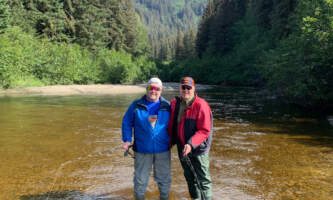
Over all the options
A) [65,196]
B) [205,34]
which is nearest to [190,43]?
[205,34]

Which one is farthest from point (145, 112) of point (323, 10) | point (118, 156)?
point (323, 10)

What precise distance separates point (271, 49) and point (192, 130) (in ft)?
121

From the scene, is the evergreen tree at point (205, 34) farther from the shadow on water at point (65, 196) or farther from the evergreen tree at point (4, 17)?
the shadow on water at point (65, 196)

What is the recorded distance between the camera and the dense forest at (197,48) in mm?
16538

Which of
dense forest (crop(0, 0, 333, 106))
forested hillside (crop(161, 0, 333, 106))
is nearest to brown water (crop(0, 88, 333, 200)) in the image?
forested hillside (crop(161, 0, 333, 106))

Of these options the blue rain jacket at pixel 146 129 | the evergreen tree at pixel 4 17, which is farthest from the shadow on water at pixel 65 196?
the evergreen tree at pixel 4 17

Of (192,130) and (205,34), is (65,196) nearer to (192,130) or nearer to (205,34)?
(192,130)

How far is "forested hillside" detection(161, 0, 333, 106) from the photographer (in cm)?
1560

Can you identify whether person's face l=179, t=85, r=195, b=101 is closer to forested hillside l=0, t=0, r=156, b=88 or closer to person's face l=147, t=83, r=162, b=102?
person's face l=147, t=83, r=162, b=102

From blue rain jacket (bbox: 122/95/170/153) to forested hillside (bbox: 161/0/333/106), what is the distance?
1324 centimetres

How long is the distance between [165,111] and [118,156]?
13.7 ft

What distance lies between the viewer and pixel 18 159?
7.57 m

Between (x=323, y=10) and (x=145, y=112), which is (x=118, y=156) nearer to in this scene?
(x=145, y=112)

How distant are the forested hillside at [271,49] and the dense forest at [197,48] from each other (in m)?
0.06
